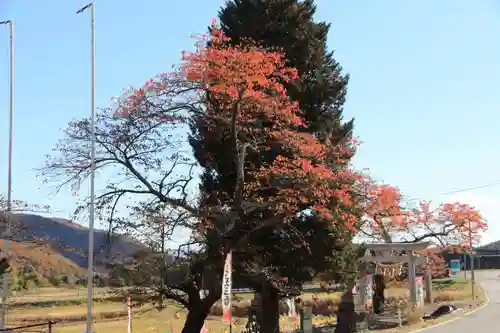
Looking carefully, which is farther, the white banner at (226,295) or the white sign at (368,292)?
the white sign at (368,292)

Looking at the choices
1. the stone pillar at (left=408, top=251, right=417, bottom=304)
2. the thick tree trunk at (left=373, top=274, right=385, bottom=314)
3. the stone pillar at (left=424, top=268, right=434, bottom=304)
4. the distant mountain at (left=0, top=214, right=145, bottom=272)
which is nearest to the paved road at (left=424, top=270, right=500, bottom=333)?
the stone pillar at (left=408, top=251, right=417, bottom=304)

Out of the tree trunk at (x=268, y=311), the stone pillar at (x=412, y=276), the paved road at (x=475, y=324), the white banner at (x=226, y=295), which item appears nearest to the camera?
the white banner at (x=226, y=295)

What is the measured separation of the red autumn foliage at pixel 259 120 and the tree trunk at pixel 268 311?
11.6ft

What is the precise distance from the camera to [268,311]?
734 inches

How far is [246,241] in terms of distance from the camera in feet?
52.5

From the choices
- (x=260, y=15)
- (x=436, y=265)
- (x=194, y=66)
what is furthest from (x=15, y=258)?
(x=436, y=265)

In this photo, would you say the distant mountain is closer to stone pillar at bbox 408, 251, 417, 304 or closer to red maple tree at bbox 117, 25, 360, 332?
red maple tree at bbox 117, 25, 360, 332

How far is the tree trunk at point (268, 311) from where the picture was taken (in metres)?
18.5

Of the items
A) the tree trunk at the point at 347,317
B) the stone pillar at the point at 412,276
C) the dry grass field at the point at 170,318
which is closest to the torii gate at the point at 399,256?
the stone pillar at the point at 412,276

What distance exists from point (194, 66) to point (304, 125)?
5511 mm

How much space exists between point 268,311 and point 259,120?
6808 mm

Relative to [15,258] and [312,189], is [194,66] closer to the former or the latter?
[312,189]

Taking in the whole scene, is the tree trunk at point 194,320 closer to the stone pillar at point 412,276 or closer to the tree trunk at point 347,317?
Result: the tree trunk at point 347,317

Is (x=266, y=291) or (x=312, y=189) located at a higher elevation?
(x=312, y=189)
